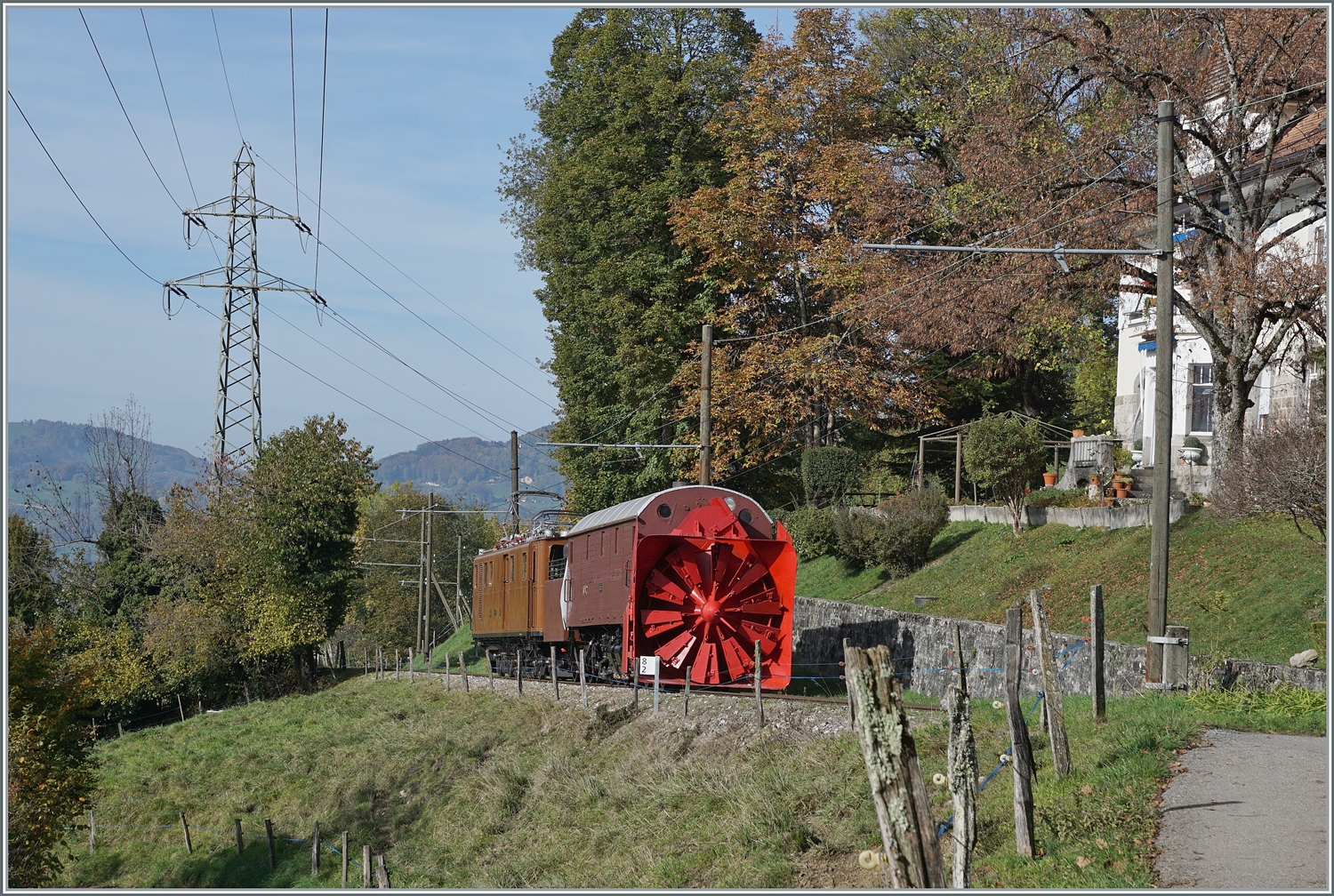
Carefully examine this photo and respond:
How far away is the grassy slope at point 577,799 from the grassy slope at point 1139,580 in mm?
4627

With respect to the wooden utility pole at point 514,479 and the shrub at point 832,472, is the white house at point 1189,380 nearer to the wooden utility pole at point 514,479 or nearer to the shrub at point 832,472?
the shrub at point 832,472

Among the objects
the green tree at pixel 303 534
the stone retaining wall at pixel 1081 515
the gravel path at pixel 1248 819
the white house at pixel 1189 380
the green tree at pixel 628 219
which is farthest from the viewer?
the green tree at pixel 303 534

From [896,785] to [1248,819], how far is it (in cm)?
373

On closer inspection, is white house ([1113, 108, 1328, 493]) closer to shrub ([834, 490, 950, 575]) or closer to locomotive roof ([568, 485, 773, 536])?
shrub ([834, 490, 950, 575])

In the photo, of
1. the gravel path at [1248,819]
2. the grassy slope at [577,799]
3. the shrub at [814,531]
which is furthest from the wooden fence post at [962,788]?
the shrub at [814,531]

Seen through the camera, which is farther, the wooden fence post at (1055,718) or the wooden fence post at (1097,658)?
the wooden fence post at (1097,658)

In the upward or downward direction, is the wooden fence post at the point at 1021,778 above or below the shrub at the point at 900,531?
below

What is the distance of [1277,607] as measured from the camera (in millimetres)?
16781

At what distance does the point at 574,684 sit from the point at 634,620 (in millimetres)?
5144

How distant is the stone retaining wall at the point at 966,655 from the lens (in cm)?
1363

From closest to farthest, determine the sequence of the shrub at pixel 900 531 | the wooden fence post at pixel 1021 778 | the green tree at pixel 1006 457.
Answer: the wooden fence post at pixel 1021 778, the green tree at pixel 1006 457, the shrub at pixel 900 531

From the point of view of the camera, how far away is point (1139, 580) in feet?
65.5

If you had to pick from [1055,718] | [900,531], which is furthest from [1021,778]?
[900,531]

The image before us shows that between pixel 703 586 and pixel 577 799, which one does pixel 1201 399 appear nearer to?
pixel 703 586
